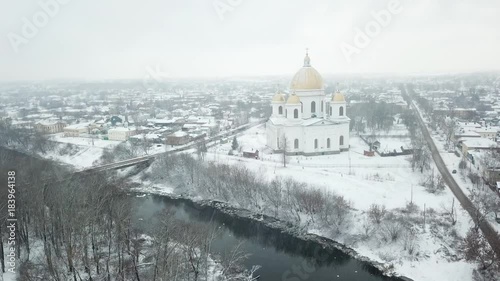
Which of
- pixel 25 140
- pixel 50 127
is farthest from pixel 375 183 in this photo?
→ pixel 50 127

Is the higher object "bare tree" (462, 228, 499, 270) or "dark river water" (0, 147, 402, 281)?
"bare tree" (462, 228, 499, 270)

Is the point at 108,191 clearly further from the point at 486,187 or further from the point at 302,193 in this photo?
the point at 486,187

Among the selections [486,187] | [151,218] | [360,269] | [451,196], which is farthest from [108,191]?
[486,187]

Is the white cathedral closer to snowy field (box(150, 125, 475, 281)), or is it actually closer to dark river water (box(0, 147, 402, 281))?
snowy field (box(150, 125, 475, 281))

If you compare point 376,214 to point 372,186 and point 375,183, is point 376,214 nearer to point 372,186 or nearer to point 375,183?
point 372,186

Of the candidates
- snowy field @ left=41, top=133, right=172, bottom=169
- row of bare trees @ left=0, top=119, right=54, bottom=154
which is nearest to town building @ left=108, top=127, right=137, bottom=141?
snowy field @ left=41, top=133, right=172, bottom=169

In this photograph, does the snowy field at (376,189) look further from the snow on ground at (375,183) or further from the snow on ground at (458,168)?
the snow on ground at (458,168)

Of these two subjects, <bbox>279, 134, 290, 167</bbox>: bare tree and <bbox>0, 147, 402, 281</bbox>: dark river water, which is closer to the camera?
<bbox>0, 147, 402, 281</bbox>: dark river water
